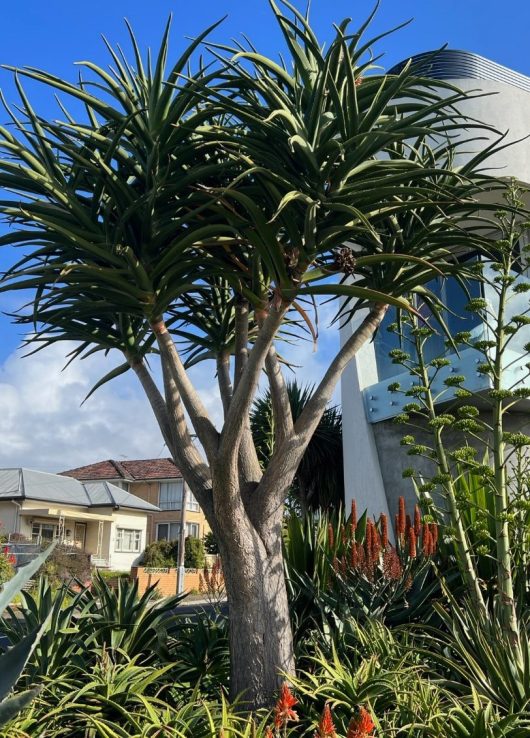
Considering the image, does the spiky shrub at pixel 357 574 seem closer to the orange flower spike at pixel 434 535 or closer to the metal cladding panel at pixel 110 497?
the orange flower spike at pixel 434 535

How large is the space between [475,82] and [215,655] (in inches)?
483

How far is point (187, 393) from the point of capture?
6.12 m

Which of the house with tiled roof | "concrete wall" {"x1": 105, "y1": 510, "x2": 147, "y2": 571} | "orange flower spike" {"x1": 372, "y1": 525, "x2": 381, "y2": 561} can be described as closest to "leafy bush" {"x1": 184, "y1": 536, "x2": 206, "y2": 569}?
"concrete wall" {"x1": 105, "y1": 510, "x2": 147, "y2": 571}

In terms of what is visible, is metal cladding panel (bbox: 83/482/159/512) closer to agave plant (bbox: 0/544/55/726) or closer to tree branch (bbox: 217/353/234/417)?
tree branch (bbox: 217/353/234/417)

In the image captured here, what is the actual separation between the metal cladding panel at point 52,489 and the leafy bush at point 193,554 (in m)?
7.54

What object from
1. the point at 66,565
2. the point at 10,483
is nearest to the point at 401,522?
the point at 66,565

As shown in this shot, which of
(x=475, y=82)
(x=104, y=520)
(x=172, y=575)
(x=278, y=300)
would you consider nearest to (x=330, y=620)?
(x=278, y=300)

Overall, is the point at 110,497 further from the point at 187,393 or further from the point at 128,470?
the point at 187,393

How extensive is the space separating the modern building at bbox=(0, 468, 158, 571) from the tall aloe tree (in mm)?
32522

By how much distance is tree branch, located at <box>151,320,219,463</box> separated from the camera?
236 inches

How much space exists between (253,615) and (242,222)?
2.79 meters

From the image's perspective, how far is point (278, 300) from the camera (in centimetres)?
543

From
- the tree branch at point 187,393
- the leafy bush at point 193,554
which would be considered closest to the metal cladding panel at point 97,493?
the leafy bush at point 193,554

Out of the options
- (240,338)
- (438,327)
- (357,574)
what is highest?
(438,327)
